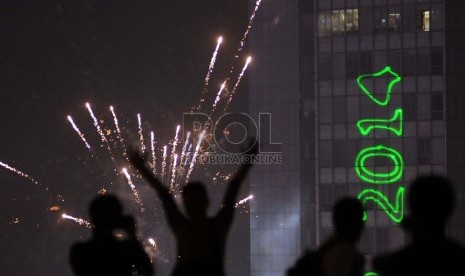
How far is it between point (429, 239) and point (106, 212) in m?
2.86

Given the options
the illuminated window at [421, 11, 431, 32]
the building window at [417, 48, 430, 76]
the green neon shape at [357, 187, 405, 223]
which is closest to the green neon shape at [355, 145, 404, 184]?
the green neon shape at [357, 187, 405, 223]

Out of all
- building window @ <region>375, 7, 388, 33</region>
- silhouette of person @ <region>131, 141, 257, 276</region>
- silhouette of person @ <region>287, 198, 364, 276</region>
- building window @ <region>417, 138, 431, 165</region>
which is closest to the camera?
silhouette of person @ <region>287, 198, 364, 276</region>

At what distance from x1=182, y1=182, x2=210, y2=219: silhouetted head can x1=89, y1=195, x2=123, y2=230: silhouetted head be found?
1.96 feet

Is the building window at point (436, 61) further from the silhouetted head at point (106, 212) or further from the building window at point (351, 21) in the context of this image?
the silhouetted head at point (106, 212)

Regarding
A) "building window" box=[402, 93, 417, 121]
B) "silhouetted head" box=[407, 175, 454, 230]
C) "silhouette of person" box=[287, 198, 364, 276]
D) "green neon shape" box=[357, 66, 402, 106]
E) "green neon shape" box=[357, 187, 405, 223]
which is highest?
"green neon shape" box=[357, 66, 402, 106]

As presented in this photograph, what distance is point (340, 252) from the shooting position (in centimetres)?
713

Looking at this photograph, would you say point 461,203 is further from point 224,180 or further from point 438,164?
point 224,180

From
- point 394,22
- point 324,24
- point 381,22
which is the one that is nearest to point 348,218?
point 394,22

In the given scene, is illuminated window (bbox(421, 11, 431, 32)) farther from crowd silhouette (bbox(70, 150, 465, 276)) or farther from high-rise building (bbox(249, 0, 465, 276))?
crowd silhouette (bbox(70, 150, 465, 276))

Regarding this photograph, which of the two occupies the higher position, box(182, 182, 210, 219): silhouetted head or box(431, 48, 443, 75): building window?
box(431, 48, 443, 75): building window

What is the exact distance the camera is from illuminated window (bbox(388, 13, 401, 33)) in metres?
76.3

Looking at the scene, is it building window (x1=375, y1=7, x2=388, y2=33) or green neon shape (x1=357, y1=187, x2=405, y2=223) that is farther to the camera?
building window (x1=375, y1=7, x2=388, y2=33)

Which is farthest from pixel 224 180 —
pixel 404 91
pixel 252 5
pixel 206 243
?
pixel 206 243

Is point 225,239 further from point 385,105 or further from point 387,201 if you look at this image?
point 385,105
